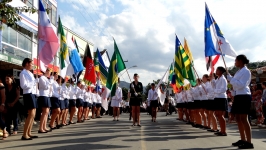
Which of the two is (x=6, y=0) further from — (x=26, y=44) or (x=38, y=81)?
(x=26, y=44)

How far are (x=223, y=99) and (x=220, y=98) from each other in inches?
3.8

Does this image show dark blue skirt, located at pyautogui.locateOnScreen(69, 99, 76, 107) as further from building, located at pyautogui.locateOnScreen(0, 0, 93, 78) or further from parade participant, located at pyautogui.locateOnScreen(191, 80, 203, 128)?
parade participant, located at pyautogui.locateOnScreen(191, 80, 203, 128)

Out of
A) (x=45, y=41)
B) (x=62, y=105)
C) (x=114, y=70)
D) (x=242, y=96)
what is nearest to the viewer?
(x=242, y=96)

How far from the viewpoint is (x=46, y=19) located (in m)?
10.7

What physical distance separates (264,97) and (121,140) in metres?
8.39

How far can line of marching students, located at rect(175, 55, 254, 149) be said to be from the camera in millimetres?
7490

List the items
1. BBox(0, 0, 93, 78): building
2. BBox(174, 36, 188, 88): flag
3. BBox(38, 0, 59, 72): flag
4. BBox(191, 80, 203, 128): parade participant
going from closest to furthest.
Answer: BBox(38, 0, 59, 72): flag → BBox(191, 80, 203, 128): parade participant → BBox(174, 36, 188, 88): flag → BBox(0, 0, 93, 78): building

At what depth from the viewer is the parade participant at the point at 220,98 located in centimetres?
949

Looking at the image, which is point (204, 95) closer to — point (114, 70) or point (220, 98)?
point (220, 98)

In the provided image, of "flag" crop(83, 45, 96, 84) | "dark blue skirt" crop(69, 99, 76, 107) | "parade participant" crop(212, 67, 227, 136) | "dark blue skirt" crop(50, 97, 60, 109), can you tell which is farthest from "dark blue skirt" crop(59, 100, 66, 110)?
"parade participant" crop(212, 67, 227, 136)

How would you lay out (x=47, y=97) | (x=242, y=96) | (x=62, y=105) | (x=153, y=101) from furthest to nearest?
(x=153, y=101) → (x=62, y=105) → (x=47, y=97) → (x=242, y=96)

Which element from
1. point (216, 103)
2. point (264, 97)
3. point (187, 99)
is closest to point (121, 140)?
point (216, 103)

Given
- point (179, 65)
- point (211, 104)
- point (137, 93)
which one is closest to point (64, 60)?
point (137, 93)

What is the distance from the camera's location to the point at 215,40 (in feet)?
37.7
